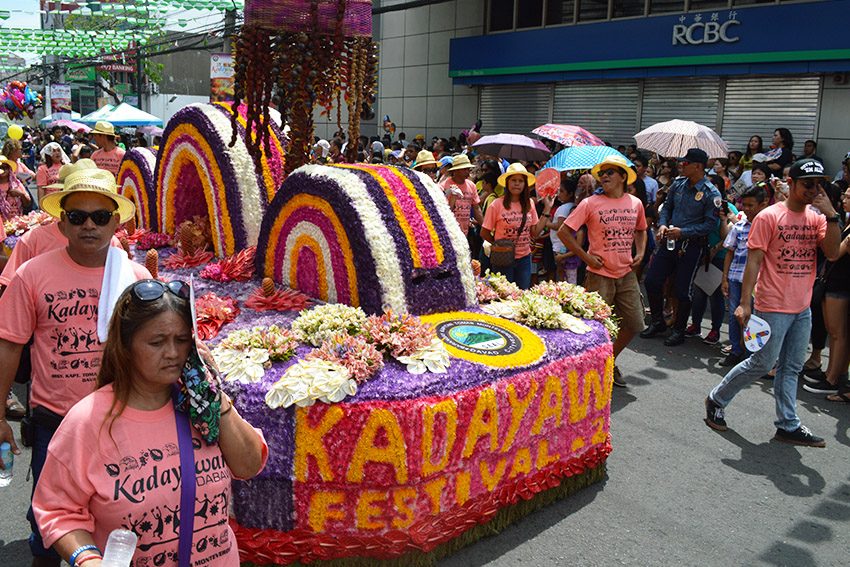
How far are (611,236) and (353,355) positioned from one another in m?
3.10

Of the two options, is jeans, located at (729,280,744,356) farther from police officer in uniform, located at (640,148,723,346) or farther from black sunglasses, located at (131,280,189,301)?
black sunglasses, located at (131,280,189,301)

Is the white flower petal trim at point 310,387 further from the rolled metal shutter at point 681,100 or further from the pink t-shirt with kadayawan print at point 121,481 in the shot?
the rolled metal shutter at point 681,100

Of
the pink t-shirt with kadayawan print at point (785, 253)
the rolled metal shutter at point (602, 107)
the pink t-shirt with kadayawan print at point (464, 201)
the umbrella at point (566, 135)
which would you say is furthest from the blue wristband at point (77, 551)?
the rolled metal shutter at point (602, 107)

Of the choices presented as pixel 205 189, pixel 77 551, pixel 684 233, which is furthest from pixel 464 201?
pixel 77 551

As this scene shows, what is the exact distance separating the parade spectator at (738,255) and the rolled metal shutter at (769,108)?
24.7ft

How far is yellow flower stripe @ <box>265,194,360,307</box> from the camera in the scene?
4.61 meters

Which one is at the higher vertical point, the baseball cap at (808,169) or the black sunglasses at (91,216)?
the baseball cap at (808,169)

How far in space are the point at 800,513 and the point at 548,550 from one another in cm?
168

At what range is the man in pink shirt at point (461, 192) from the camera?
28.7 feet

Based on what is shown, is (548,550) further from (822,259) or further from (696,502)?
(822,259)

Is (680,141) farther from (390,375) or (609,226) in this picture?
(390,375)

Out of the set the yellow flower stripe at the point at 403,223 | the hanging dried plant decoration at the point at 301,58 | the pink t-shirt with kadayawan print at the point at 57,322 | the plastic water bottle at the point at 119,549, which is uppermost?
the hanging dried plant decoration at the point at 301,58

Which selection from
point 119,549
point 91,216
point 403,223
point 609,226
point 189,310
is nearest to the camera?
point 119,549

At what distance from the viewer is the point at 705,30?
14.2m
